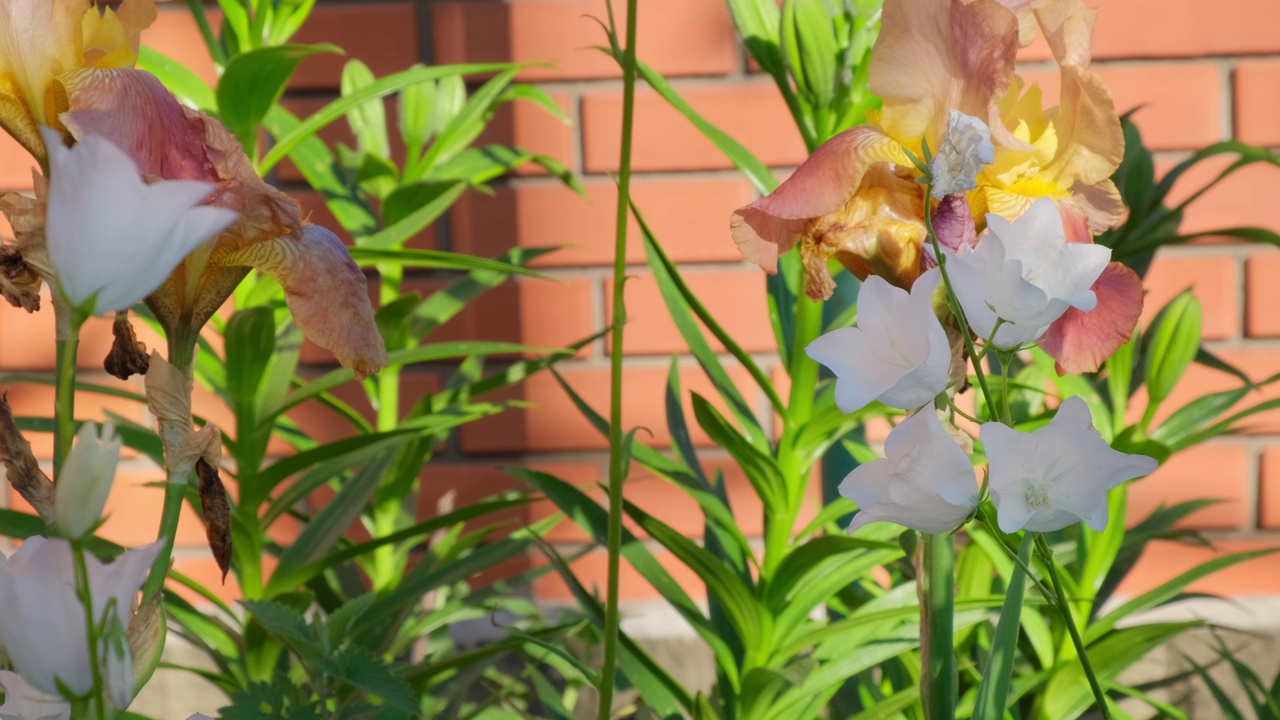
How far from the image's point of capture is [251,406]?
63 centimetres

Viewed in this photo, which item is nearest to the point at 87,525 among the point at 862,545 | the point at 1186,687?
the point at 862,545

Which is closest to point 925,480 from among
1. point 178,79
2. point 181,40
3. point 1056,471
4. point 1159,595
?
point 1056,471

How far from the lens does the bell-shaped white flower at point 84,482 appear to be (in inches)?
8.5

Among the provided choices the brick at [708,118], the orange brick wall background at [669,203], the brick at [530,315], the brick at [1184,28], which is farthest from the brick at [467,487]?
the brick at [1184,28]

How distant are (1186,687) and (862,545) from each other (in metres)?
0.66

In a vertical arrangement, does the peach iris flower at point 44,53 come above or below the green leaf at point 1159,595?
above

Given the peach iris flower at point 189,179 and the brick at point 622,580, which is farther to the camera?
the brick at point 622,580

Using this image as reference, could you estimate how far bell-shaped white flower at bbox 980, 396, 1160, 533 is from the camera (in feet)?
0.82

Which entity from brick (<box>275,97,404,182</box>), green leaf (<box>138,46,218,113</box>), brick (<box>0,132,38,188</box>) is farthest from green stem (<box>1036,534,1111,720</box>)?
brick (<box>0,132,38,188</box>)

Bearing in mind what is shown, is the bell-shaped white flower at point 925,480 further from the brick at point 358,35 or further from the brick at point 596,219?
the brick at point 358,35

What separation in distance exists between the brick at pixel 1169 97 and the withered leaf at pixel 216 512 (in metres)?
0.91

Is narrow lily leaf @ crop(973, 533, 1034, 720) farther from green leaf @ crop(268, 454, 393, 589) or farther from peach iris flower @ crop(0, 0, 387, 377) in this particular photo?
green leaf @ crop(268, 454, 393, 589)

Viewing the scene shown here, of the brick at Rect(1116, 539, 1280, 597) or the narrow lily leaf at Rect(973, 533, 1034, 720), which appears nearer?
the narrow lily leaf at Rect(973, 533, 1034, 720)

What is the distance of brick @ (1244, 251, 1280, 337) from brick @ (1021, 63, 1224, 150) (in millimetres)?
137
